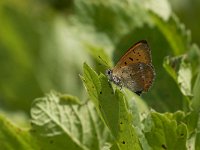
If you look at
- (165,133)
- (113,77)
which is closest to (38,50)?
(113,77)

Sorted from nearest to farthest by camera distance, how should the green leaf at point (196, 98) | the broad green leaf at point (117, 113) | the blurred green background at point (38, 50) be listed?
the broad green leaf at point (117, 113) → the green leaf at point (196, 98) → the blurred green background at point (38, 50)

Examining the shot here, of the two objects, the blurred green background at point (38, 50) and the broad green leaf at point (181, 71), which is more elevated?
the blurred green background at point (38, 50)

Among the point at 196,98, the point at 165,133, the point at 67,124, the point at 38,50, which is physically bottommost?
the point at 165,133

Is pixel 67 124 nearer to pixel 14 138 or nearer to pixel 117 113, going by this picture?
pixel 14 138

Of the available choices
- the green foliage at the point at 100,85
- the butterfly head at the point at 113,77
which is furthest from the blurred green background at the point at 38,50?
the butterfly head at the point at 113,77

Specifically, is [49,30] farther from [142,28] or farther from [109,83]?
[109,83]

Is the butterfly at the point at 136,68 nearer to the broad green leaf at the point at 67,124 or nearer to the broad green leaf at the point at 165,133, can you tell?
the broad green leaf at the point at 67,124
